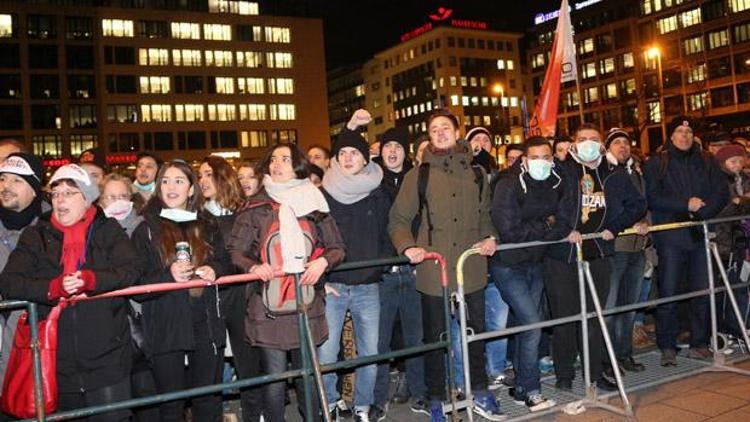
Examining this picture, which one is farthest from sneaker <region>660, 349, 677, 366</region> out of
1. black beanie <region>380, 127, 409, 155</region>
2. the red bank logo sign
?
the red bank logo sign

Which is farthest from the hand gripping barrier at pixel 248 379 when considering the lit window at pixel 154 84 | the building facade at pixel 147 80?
the lit window at pixel 154 84

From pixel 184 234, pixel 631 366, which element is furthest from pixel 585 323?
pixel 184 234

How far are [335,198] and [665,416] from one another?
345cm

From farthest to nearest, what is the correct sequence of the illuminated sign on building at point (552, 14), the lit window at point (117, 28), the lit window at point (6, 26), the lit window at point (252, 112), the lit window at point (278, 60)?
the illuminated sign on building at point (552, 14) → the lit window at point (278, 60) → the lit window at point (252, 112) → the lit window at point (117, 28) → the lit window at point (6, 26)

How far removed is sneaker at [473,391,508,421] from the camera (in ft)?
18.3

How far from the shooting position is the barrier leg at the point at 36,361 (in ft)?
12.3

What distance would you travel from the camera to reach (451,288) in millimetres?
5723

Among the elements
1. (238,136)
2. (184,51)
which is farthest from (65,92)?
(238,136)

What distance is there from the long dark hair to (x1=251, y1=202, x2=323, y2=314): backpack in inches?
18.1

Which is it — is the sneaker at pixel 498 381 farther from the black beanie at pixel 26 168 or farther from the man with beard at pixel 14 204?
the black beanie at pixel 26 168

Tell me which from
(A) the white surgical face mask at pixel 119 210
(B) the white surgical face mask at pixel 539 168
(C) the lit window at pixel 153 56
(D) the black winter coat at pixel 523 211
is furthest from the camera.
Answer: (C) the lit window at pixel 153 56

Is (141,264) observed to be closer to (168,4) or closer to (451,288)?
(451,288)

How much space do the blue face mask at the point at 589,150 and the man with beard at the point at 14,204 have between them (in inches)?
195

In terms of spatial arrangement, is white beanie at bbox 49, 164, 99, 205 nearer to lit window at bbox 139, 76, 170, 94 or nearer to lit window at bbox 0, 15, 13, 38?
lit window at bbox 139, 76, 170, 94
